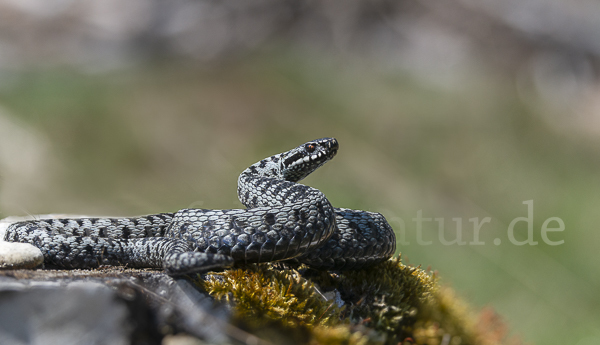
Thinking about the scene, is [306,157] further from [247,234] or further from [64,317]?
[64,317]

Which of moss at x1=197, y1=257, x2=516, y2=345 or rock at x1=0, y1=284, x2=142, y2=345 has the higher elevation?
moss at x1=197, y1=257, x2=516, y2=345

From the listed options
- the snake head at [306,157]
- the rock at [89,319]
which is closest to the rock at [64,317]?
the rock at [89,319]

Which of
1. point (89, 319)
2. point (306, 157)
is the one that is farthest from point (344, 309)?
point (306, 157)

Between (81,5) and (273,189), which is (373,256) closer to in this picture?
(273,189)

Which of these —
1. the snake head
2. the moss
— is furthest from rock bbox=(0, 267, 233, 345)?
the snake head

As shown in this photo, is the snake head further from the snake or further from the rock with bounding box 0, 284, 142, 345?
the rock with bounding box 0, 284, 142, 345

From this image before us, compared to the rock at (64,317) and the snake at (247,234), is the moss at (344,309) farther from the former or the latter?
the rock at (64,317)

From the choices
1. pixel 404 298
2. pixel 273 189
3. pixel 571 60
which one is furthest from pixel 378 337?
pixel 571 60
